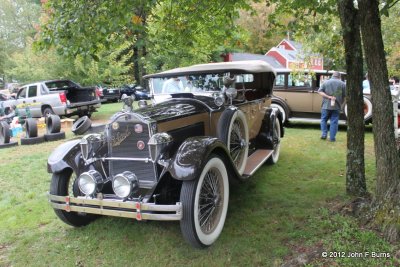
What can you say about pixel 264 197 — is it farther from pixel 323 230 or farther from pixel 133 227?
pixel 133 227

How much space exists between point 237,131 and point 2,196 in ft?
12.2

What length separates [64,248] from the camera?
3.75 metres

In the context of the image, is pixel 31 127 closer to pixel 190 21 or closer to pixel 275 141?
pixel 190 21

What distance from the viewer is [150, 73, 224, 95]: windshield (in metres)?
5.39

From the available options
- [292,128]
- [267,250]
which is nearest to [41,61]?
[292,128]

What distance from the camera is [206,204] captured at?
3682 millimetres

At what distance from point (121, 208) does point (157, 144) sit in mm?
736

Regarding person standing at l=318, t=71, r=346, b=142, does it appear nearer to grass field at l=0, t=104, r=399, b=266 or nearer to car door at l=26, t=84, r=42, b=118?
grass field at l=0, t=104, r=399, b=266

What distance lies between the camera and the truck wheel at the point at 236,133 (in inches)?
177

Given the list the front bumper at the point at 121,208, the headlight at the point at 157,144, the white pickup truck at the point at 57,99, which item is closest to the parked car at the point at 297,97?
the headlight at the point at 157,144

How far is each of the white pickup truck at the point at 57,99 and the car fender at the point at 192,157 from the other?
10689mm

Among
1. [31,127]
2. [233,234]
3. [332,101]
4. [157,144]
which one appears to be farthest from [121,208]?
[31,127]

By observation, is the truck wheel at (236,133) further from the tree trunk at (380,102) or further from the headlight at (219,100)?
the tree trunk at (380,102)

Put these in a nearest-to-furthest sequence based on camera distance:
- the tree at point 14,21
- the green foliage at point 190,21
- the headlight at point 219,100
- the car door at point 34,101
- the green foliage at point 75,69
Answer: the headlight at point 219,100, the green foliage at point 190,21, the car door at point 34,101, the green foliage at point 75,69, the tree at point 14,21
